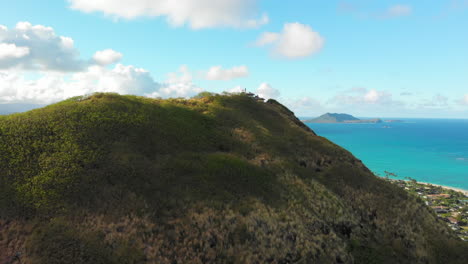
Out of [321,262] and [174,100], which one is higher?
[174,100]

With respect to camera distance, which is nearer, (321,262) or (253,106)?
(321,262)

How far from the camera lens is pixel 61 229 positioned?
16.5 m

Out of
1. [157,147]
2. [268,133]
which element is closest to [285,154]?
[268,133]

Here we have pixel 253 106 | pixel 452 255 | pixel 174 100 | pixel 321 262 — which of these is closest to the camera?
pixel 321 262

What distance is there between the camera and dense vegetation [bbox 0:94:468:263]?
1666cm

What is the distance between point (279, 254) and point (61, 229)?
1456cm

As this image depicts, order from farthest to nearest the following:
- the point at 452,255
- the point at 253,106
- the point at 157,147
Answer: the point at 253,106 → the point at 157,147 → the point at 452,255

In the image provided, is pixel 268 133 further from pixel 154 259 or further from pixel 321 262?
pixel 154 259

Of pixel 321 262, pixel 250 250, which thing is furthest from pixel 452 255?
pixel 250 250

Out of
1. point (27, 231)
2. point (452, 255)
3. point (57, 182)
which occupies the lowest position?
point (452, 255)

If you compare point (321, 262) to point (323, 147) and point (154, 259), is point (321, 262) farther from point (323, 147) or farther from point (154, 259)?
point (323, 147)

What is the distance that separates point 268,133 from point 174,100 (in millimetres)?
17300

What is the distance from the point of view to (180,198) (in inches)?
834

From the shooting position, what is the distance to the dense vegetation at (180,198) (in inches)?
656
